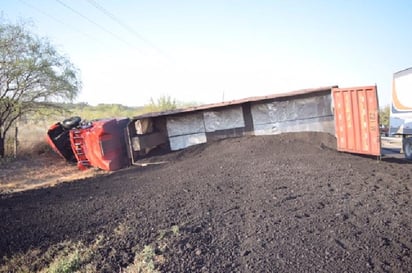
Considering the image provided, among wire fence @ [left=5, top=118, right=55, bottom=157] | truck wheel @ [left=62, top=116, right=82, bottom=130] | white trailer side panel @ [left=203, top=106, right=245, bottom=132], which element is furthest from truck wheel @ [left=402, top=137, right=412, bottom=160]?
wire fence @ [left=5, top=118, right=55, bottom=157]

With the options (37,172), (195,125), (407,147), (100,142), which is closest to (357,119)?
(407,147)

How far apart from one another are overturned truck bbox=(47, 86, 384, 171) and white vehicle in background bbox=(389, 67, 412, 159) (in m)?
2.15

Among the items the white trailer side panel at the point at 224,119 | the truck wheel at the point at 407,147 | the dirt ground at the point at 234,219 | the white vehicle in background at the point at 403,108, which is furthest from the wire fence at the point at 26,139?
the truck wheel at the point at 407,147

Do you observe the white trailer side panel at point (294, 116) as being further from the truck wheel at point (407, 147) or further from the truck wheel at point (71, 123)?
the truck wheel at point (71, 123)

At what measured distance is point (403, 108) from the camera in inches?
414

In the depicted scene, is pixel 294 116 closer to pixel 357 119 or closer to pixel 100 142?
pixel 357 119

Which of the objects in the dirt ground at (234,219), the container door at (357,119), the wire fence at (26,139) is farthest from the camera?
the wire fence at (26,139)

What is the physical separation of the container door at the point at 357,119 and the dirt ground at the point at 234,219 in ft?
2.89

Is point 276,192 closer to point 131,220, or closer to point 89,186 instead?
point 131,220

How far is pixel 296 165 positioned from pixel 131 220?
5.01m

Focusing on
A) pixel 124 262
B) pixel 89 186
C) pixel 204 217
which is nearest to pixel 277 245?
pixel 204 217

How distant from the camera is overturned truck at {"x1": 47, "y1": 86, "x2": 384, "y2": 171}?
11.9 m

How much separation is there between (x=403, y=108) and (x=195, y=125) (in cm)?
784

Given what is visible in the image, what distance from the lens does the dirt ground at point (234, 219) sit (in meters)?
3.54
